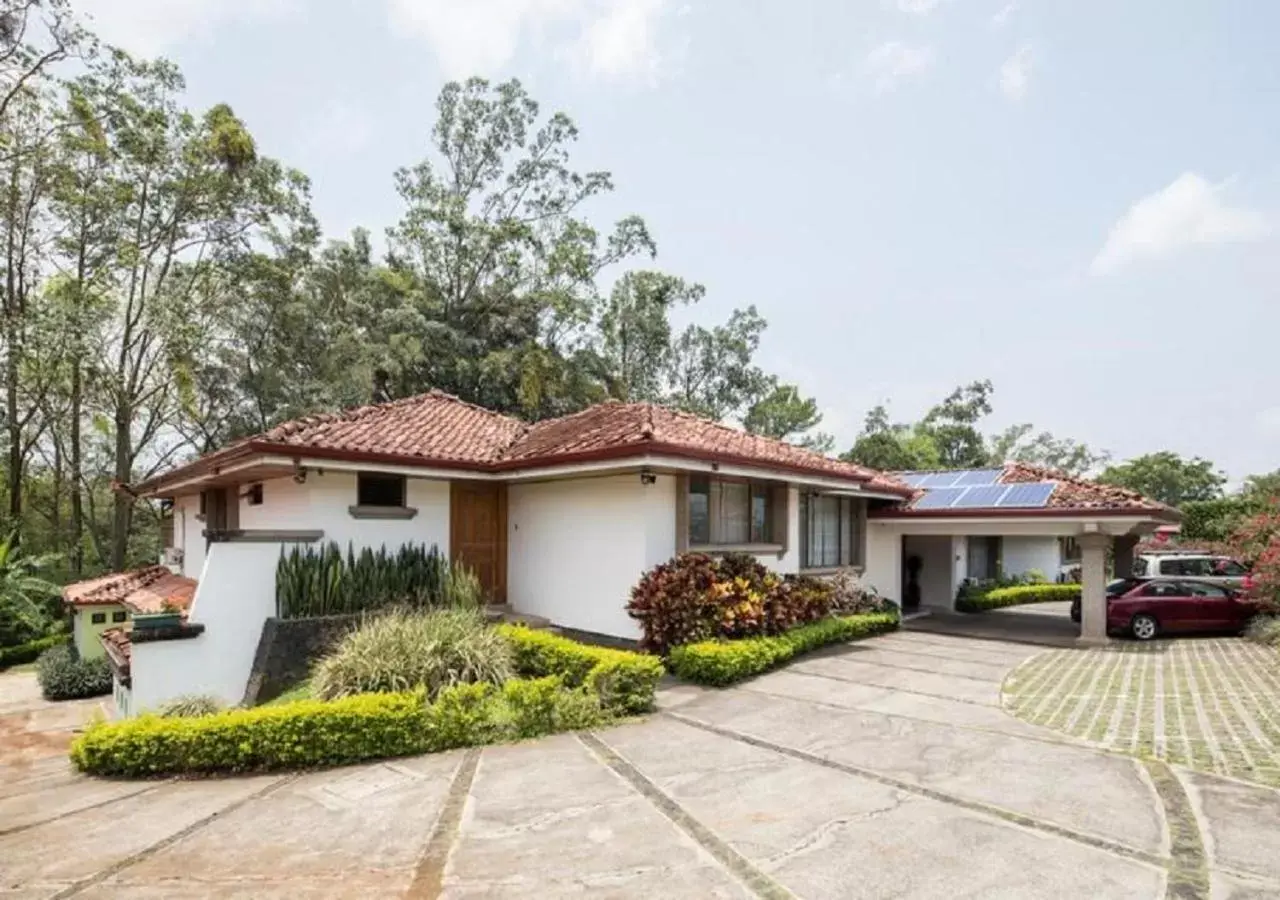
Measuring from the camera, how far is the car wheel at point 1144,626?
14.5 metres

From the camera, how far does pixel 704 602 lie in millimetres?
10414

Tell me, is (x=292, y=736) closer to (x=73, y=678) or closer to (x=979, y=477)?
(x=73, y=678)

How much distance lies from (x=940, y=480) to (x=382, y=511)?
14323 millimetres

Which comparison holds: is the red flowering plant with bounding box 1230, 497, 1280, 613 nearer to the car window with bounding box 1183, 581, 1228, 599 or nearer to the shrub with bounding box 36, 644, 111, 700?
the car window with bounding box 1183, 581, 1228, 599

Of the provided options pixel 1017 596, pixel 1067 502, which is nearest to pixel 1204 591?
pixel 1067 502

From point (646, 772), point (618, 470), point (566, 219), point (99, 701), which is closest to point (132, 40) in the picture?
point (566, 219)

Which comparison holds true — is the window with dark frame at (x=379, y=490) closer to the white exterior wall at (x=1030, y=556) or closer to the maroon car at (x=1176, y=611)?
the maroon car at (x=1176, y=611)

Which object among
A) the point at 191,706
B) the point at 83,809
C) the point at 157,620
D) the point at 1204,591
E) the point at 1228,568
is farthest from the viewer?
the point at 1228,568

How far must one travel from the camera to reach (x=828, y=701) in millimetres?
8930

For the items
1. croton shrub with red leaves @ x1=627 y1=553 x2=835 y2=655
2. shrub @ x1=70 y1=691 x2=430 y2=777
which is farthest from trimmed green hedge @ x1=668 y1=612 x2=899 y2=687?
shrub @ x1=70 y1=691 x2=430 y2=777

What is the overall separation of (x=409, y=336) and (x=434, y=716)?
18.7 m

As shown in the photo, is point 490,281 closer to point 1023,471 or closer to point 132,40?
point 132,40

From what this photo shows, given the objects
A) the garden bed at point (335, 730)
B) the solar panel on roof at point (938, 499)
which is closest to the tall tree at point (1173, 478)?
the solar panel on roof at point (938, 499)

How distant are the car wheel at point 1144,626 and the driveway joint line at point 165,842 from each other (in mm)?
15820
